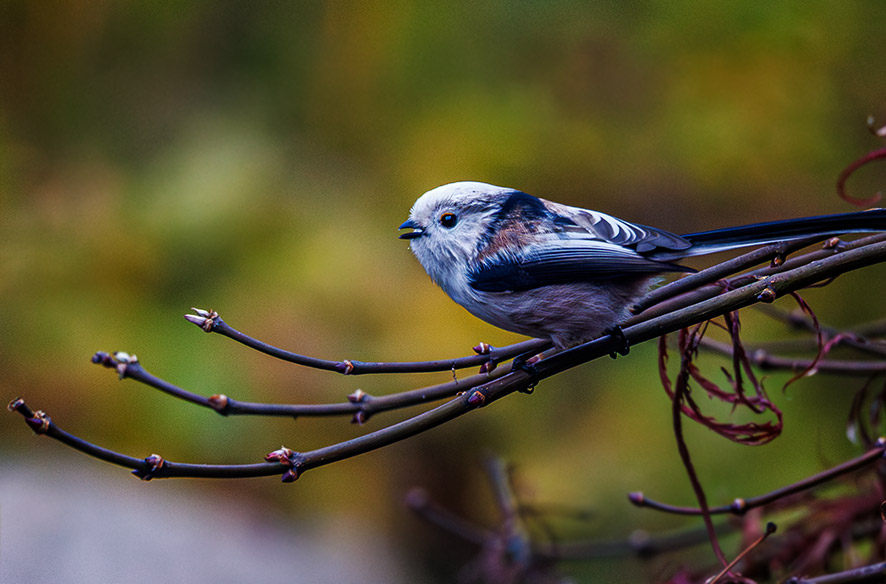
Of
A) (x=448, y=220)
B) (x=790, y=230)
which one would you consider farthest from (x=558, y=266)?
(x=790, y=230)

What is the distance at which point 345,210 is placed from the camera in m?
3.01

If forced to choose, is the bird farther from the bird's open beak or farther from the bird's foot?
the bird's foot

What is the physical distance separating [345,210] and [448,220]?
4.83 ft

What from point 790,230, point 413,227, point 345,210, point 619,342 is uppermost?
point 345,210

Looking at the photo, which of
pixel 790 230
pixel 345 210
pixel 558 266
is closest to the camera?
pixel 790 230

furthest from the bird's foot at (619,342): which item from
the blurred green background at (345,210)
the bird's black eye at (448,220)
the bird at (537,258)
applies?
the blurred green background at (345,210)

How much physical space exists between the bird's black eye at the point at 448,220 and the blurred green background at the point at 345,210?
1276 mm

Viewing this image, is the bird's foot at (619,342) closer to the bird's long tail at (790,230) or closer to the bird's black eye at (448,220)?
the bird's long tail at (790,230)

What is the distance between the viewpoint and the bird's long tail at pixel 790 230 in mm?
1223

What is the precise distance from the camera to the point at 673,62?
2.99 metres

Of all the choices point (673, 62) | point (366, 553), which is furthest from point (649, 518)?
point (673, 62)

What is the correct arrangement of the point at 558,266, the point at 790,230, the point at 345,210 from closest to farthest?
the point at 790,230, the point at 558,266, the point at 345,210

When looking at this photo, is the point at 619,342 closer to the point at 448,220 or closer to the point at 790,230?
the point at 790,230

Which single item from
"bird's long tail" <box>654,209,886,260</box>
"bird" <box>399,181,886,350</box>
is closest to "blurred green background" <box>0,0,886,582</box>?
"bird" <box>399,181,886,350</box>
